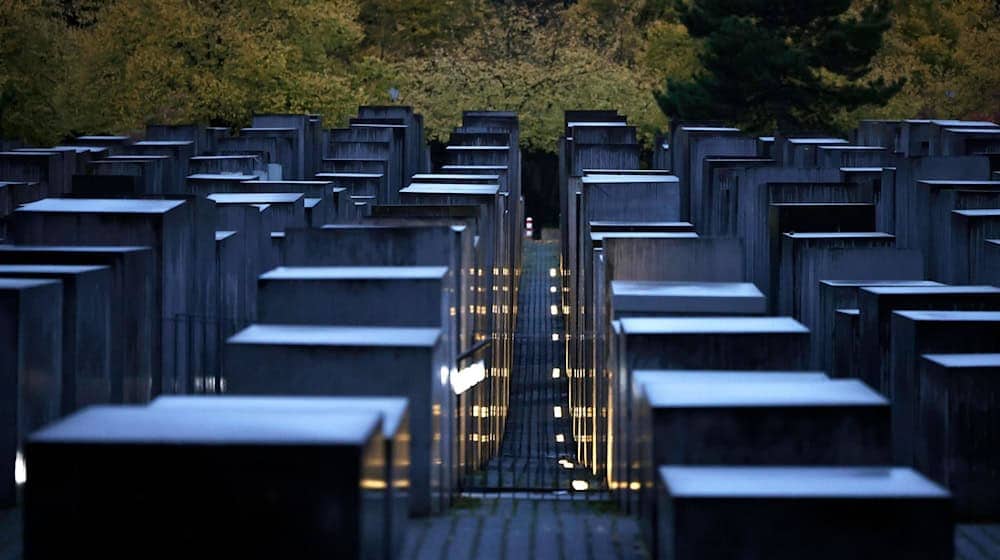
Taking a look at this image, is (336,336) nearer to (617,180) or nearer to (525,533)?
(525,533)

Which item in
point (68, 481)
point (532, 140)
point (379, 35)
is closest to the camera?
point (68, 481)

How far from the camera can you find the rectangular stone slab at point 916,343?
14266 mm

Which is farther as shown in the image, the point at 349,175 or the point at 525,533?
the point at 349,175

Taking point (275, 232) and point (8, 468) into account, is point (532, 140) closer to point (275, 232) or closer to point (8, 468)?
point (275, 232)

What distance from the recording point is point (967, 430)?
13586mm

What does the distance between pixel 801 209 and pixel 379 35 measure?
48.2m

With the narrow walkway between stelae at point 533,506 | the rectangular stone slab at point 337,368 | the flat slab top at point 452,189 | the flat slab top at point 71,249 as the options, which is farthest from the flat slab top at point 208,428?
the flat slab top at point 452,189

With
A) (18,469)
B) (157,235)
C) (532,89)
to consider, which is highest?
(532,89)

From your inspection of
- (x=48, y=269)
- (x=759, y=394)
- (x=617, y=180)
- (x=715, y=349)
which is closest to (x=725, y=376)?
(x=715, y=349)

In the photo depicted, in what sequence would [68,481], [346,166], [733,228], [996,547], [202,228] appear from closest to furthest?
1. [68,481]
2. [996,547]
3. [202,228]
4. [733,228]
5. [346,166]

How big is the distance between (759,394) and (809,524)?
1.91m

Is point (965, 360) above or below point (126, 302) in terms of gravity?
below

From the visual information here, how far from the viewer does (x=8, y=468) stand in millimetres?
13188

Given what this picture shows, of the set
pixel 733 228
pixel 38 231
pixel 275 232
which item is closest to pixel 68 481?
pixel 38 231
